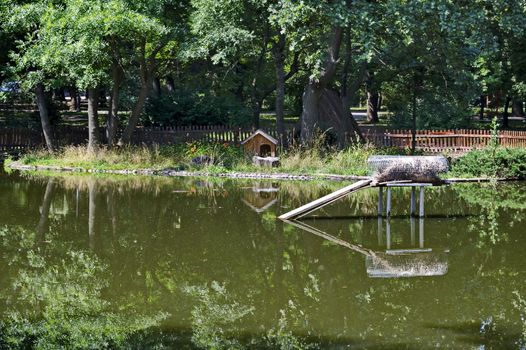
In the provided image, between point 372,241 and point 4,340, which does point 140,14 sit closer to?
point 372,241

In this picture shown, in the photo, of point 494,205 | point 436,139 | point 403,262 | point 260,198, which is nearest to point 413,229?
point 403,262

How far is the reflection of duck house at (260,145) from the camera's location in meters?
29.3

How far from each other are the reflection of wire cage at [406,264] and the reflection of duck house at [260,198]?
5.75 meters

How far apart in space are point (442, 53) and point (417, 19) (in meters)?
3.88

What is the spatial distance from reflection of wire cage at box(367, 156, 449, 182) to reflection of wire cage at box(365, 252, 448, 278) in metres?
3.56

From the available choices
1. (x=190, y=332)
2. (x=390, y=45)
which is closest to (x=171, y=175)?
(x=390, y=45)

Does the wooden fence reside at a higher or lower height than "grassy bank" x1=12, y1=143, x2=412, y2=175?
higher

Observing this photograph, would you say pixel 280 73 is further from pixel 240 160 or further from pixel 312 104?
pixel 240 160

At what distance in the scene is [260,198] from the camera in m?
22.8

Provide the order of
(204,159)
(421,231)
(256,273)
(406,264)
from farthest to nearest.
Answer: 1. (204,159)
2. (421,231)
3. (406,264)
4. (256,273)

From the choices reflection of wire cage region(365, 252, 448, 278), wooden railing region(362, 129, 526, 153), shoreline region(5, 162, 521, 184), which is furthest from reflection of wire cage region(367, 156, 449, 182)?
wooden railing region(362, 129, 526, 153)

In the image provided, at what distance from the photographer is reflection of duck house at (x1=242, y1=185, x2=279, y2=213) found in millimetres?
21280

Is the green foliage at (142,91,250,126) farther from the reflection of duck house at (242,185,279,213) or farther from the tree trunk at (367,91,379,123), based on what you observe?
the tree trunk at (367,91,379,123)

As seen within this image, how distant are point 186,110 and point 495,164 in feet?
47.4
